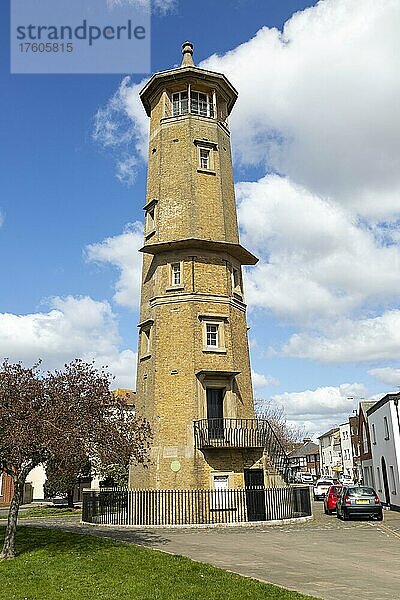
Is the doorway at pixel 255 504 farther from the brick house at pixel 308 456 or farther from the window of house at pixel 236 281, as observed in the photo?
the brick house at pixel 308 456

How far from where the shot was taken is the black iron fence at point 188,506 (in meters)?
24.2

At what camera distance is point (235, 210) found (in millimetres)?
30688

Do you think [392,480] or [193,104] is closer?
[193,104]

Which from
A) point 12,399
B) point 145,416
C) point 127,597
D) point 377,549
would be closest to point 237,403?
point 145,416

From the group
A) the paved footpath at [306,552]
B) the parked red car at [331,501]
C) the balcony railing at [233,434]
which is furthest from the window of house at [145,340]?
the parked red car at [331,501]

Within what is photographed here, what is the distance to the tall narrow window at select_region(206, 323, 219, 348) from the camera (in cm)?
2714

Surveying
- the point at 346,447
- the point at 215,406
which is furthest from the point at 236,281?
the point at 346,447

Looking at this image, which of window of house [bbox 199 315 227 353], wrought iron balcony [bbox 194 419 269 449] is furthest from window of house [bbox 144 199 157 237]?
wrought iron balcony [bbox 194 419 269 449]

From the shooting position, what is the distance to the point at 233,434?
25.9 meters

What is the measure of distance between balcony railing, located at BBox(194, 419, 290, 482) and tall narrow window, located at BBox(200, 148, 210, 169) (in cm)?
1238

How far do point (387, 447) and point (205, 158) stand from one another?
20.7 meters

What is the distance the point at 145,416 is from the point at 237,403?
4.16m

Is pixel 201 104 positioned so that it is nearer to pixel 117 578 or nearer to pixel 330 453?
pixel 117 578

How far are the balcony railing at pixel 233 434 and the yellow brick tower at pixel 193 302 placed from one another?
0.05m
